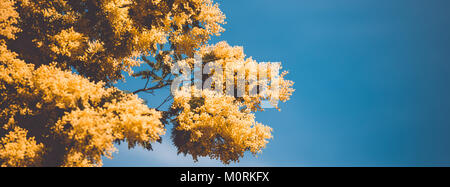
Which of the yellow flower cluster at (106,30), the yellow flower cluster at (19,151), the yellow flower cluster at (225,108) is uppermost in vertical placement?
the yellow flower cluster at (106,30)

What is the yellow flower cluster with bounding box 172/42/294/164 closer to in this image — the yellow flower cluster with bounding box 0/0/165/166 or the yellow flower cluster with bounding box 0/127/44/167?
the yellow flower cluster with bounding box 0/0/165/166

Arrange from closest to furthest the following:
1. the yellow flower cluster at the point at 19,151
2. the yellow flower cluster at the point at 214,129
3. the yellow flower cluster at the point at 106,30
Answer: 1. the yellow flower cluster at the point at 19,151
2. the yellow flower cluster at the point at 106,30
3. the yellow flower cluster at the point at 214,129

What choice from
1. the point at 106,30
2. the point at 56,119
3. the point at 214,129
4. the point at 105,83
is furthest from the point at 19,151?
the point at 214,129

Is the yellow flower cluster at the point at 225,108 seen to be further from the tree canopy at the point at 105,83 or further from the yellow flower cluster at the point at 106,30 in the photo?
the yellow flower cluster at the point at 106,30

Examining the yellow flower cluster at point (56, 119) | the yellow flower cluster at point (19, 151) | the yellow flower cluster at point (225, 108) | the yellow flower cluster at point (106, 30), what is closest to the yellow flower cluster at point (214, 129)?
the yellow flower cluster at point (225, 108)

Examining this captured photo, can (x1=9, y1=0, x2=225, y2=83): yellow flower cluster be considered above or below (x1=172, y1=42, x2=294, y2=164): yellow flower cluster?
above

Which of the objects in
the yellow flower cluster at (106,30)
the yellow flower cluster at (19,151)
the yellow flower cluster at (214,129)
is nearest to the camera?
the yellow flower cluster at (19,151)

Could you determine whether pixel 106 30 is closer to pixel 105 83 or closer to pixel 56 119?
pixel 105 83

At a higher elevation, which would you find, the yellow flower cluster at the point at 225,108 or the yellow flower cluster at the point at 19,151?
the yellow flower cluster at the point at 225,108

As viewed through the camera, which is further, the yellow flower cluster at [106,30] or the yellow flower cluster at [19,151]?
the yellow flower cluster at [106,30]

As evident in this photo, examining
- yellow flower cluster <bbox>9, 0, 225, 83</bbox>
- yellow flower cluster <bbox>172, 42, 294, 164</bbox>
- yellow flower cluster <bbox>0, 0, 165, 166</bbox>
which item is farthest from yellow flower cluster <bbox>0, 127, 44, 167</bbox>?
yellow flower cluster <bbox>172, 42, 294, 164</bbox>
